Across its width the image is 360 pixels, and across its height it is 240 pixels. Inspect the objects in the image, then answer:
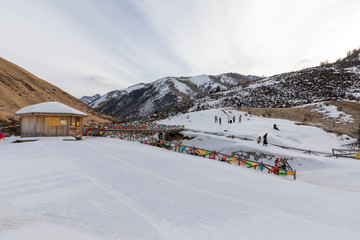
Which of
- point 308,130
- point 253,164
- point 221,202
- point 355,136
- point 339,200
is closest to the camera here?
point 221,202

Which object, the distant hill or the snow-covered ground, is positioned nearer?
the snow-covered ground

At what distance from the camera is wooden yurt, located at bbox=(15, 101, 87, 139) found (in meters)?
18.1

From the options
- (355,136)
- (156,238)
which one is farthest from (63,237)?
(355,136)

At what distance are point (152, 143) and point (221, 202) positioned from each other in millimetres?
16210

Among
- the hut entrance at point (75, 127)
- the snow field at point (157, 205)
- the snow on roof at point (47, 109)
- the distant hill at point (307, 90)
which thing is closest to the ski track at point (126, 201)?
the snow field at point (157, 205)

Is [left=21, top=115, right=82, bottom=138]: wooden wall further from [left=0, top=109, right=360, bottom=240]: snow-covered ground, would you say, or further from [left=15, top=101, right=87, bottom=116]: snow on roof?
[left=0, top=109, right=360, bottom=240]: snow-covered ground

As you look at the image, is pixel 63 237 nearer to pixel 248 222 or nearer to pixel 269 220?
pixel 248 222

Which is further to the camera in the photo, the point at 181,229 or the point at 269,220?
the point at 269,220

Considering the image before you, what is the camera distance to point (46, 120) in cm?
1839

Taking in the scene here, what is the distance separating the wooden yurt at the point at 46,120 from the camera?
18125 millimetres

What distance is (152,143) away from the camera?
22.0 meters

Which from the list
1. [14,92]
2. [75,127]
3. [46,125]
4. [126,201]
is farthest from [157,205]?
[14,92]

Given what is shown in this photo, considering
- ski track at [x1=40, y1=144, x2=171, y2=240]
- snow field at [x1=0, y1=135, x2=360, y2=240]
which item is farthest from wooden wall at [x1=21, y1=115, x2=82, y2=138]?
ski track at [x1=40, y1=144, x2=171, y2=240]

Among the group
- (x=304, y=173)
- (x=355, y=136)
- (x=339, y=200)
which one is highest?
(x=355, y=136)
